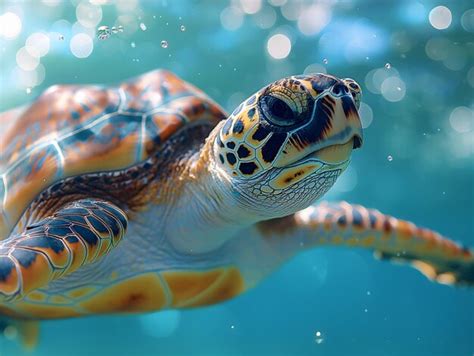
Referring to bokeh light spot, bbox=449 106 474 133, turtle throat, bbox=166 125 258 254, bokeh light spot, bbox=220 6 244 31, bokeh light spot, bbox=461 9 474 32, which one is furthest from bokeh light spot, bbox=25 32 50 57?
bokeh light spot, bbox=449 106 474 133

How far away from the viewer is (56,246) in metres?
1.87

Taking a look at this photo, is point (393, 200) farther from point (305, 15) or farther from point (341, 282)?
point (341, 282)

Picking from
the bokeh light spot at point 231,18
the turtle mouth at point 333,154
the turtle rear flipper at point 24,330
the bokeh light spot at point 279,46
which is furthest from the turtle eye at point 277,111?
the bokeh light spot at point 279,46

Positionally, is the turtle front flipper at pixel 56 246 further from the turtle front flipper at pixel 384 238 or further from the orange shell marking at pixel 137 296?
the turtle front flipper at pixel 384 238

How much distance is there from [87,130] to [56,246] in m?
1.00

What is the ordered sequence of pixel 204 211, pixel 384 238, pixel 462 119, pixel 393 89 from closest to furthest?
pixel 204 211, pixel 384 238, pixel 393 89, pixel 462 119

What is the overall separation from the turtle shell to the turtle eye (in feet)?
2.94

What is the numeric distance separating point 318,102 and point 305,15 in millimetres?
4742

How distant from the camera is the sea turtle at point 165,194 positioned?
187 cm

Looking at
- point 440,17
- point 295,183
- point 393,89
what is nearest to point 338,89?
point 295,183

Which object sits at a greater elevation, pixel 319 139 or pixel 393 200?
pixel 319 139

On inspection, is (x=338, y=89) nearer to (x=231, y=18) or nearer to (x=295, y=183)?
(x=295, y=183)

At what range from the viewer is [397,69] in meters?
6.95

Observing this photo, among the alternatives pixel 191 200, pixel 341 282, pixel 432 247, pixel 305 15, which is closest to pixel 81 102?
pixel 191 200
